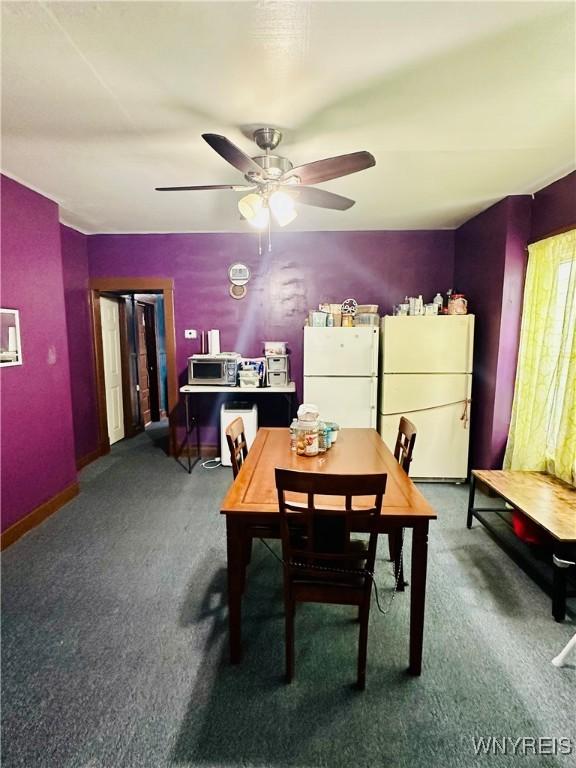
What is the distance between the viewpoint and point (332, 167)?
69.9 inches

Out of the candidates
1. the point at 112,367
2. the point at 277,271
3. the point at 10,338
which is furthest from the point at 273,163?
the point at 112,367

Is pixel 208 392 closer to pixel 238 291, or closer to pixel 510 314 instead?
pixel 238 291

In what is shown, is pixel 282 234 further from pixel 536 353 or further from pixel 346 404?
pixel 536 353

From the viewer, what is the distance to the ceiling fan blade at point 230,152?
1.49m

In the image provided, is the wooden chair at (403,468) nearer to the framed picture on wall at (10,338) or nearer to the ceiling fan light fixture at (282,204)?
the ceiling fan light fixture at (282,204)

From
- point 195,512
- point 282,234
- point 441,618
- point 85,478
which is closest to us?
point 441,618

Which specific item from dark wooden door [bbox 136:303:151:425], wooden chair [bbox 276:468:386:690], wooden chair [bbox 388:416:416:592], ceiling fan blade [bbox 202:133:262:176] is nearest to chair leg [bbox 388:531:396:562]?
wooden chair [bbox 388:416:416:592]

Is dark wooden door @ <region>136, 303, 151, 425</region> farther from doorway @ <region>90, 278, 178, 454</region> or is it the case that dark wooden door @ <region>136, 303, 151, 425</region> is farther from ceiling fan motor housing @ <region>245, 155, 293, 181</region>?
ceiling fan motor housing @ <region>245, 155, 293, 181</region>

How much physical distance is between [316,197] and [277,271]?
196 cm

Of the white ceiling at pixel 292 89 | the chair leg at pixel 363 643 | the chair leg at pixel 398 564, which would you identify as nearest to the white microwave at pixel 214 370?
the white ceiling at pixel 292 89

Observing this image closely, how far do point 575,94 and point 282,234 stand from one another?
2759mm

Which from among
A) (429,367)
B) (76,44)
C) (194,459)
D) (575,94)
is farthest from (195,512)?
(575,94)

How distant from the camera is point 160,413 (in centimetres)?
643

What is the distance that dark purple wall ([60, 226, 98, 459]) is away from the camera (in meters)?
3.81
